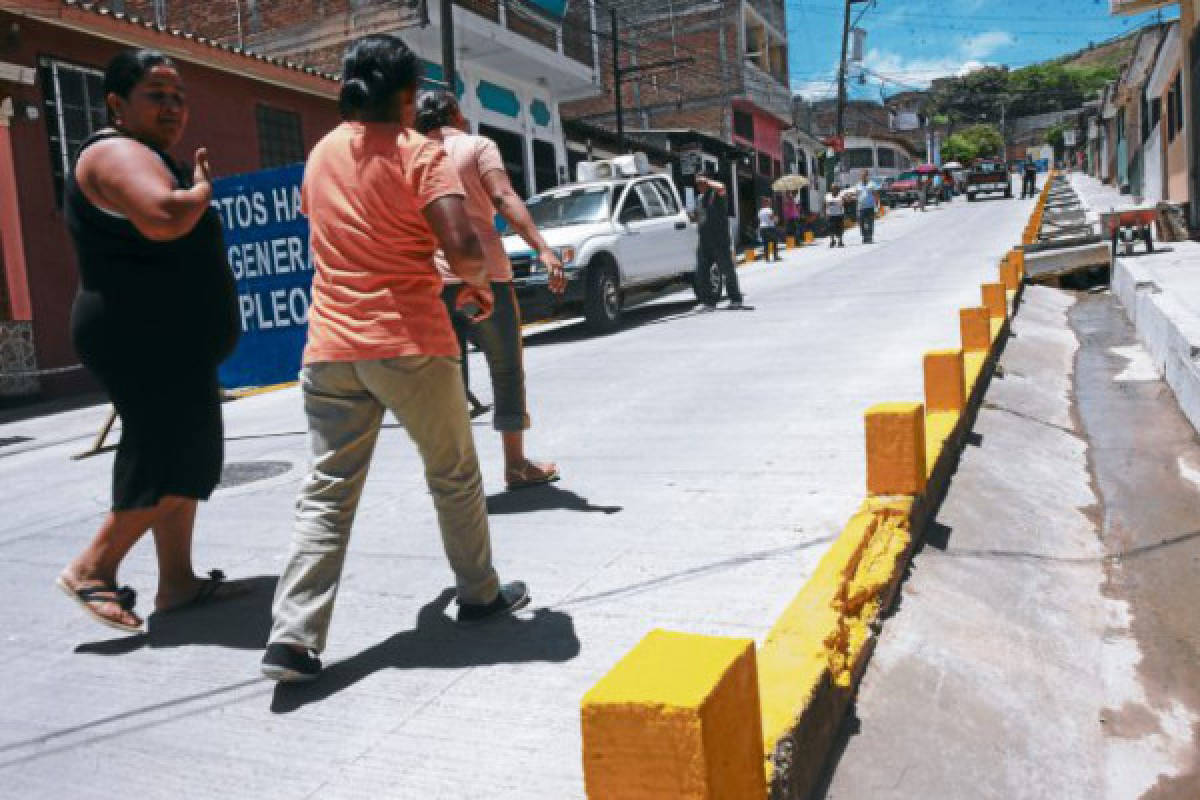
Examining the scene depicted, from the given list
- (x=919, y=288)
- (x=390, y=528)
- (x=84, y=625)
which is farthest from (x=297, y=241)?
(x=919, y=288)

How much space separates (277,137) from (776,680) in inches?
643

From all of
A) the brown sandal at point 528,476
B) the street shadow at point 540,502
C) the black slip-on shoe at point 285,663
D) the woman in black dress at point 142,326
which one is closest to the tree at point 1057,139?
the brown sandal at point 528,476

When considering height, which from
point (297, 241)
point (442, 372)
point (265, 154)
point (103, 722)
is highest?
point (265, 154)

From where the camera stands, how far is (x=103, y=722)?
3.04 metres

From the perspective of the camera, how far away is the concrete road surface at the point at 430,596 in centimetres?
275

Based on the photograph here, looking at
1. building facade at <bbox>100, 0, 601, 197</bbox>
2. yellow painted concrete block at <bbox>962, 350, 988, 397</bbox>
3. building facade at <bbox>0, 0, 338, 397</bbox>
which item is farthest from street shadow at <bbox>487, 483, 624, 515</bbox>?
building facade at <bbox>100, 0, 601, 197</bbox>

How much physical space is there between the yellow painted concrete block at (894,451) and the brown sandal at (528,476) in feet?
5.61

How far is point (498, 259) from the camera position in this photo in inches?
195

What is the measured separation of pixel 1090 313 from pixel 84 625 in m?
13.1

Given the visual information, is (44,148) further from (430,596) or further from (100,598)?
(430,596)

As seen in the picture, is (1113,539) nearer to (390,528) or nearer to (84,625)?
(390,528)

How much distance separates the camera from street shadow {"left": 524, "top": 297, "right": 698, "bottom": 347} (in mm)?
13094

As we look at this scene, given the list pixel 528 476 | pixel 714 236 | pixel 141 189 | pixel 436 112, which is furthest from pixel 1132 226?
pixel 141 189

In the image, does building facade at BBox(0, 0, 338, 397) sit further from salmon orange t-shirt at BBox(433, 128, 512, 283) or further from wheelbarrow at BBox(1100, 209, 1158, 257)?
wheelbarrow at BBox(1100, 209, 1158, 257)
